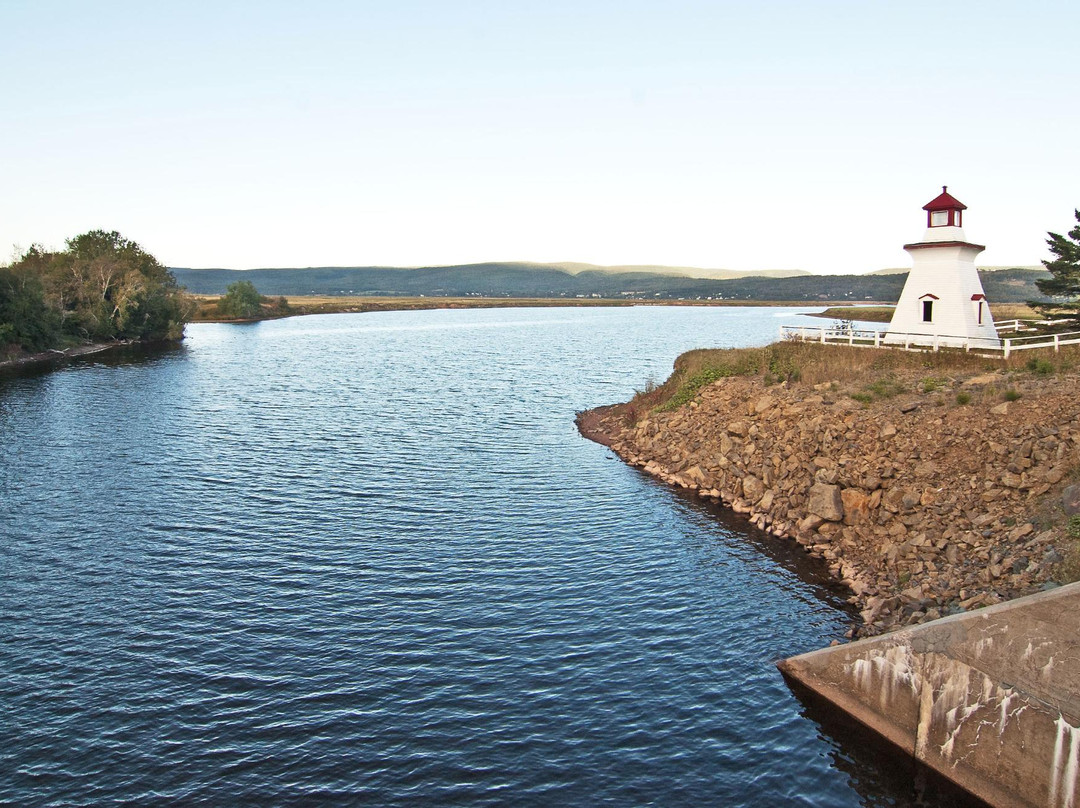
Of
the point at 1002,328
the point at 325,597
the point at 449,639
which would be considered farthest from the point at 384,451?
the point at 1002,328

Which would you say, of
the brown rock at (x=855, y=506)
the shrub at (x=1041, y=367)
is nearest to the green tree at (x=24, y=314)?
→ the brown rock at (x=855, y=506)

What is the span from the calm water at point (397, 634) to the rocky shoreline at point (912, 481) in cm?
176

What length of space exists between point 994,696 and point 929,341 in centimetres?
3049

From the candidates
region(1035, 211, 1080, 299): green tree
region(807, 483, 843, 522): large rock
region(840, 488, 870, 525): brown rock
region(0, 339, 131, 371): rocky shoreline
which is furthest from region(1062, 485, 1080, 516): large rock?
region(0, 339, 131, 371): rocky shoreline

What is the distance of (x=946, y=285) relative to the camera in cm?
4278

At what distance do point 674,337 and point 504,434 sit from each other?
87.7 meters

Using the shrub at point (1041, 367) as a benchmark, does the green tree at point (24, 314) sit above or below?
above

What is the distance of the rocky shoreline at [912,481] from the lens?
73.2 ft

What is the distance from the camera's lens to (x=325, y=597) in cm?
2389

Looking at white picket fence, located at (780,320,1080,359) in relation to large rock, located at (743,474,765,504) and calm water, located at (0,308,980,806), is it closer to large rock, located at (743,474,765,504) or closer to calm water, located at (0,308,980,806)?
large rock, located at (743,474,765,504)

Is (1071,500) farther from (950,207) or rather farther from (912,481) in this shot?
(950,207)

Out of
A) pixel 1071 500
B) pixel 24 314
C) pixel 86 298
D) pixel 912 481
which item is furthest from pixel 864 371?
pixel 86 298

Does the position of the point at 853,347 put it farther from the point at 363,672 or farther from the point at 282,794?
the point at 282,794

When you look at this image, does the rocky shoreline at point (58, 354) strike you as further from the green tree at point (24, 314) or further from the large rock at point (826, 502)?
the large rock at point (826, 502)
